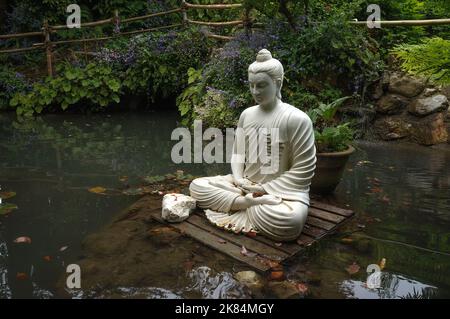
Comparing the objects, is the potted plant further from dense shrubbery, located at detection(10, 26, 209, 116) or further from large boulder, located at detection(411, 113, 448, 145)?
dense shrubbery, located at detection(10, 26, 209, 116)

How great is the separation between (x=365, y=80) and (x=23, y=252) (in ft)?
20.7

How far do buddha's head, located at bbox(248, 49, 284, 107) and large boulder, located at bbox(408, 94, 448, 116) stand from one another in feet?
14.0

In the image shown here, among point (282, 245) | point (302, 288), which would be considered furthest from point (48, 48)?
point (302, 288)

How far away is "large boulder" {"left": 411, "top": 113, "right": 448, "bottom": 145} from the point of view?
6820 mm

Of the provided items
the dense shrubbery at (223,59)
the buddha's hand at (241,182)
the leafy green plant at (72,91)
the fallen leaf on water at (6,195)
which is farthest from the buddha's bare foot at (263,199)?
the leafy green plant at (72,91)

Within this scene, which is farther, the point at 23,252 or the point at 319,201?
the point at 319,201

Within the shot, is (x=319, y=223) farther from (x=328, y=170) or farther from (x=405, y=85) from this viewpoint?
(x=405, y=85)

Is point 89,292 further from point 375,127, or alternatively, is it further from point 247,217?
point 375,127

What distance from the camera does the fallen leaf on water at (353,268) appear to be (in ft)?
10.5

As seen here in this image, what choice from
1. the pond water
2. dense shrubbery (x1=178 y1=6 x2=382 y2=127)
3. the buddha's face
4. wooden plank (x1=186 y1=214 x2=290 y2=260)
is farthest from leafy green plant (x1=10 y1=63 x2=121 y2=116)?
the buddha's face

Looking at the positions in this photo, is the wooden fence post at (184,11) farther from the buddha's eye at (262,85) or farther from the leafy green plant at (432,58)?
the leafy green plant at (432,58)
